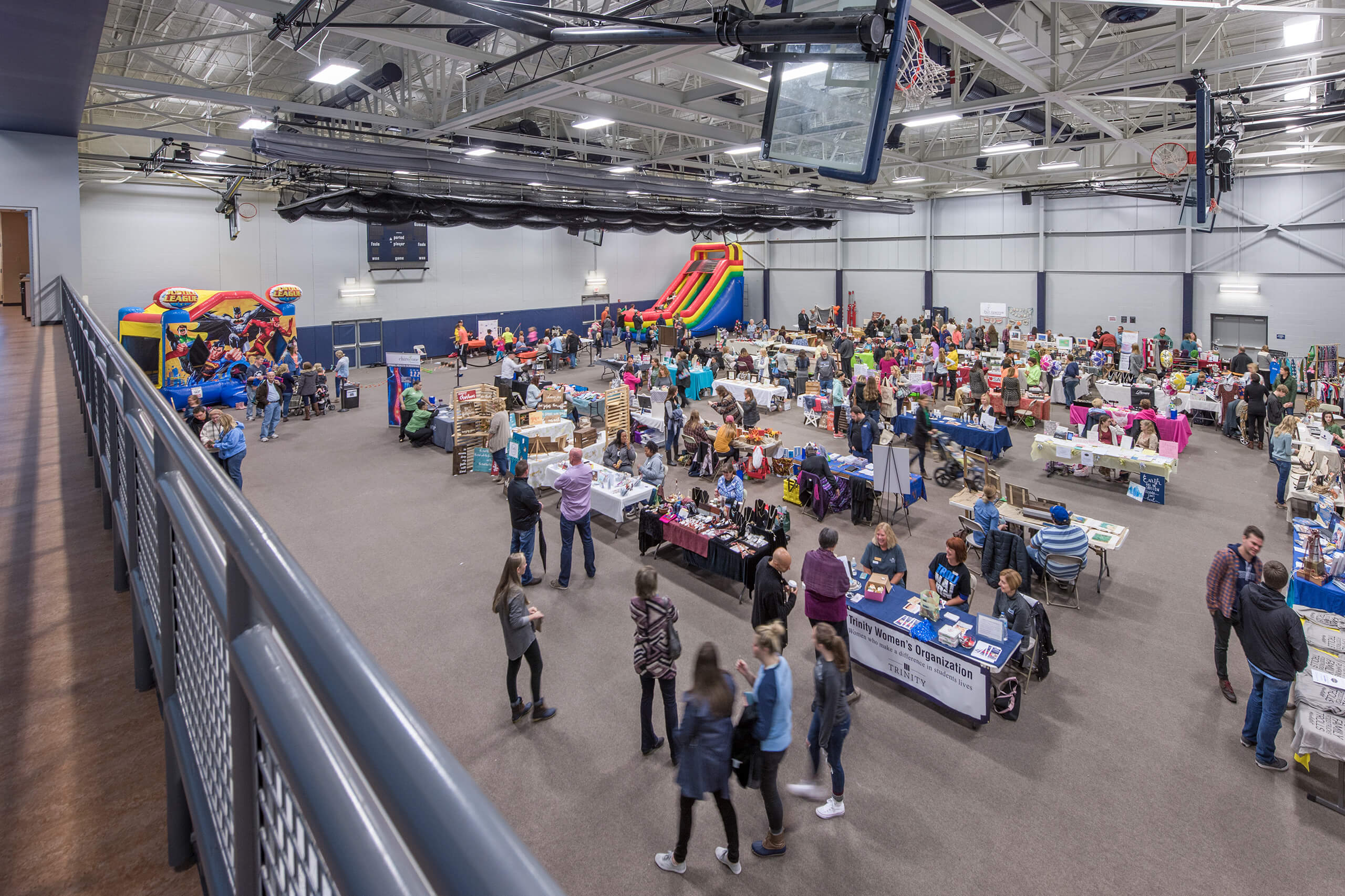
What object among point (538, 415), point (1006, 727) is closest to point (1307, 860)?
point (1006, 727)

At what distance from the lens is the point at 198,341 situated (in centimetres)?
1686

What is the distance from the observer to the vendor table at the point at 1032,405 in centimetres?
1550

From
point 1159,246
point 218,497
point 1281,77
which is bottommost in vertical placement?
point 218,497

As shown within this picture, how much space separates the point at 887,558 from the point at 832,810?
262 cm

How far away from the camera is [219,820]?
1.06 metres

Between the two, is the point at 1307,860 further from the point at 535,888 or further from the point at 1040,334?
the point at 1040,334

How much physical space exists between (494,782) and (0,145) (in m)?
6.35

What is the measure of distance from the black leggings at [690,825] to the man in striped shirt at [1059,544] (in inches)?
195

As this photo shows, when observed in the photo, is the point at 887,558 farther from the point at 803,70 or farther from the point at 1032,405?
the point at 1032,405

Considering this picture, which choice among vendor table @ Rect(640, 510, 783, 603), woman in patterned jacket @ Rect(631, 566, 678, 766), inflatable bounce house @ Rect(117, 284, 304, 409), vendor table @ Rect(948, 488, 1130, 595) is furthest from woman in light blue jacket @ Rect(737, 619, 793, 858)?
inflatable bounce house @ Rect(117, 284, 304, 409)

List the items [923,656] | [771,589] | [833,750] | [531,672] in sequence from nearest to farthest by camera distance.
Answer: [833,750] → [531,672] → [923,656] → [771,589]

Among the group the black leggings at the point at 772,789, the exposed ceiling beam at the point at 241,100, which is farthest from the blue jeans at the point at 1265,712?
the exposed ceiling beam at the point at 241,100

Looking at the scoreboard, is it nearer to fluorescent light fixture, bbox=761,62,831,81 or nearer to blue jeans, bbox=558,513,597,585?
blue jeans, bbox=558,513,597,585

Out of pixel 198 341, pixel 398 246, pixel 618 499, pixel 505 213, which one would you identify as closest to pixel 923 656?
pixel 618 499
